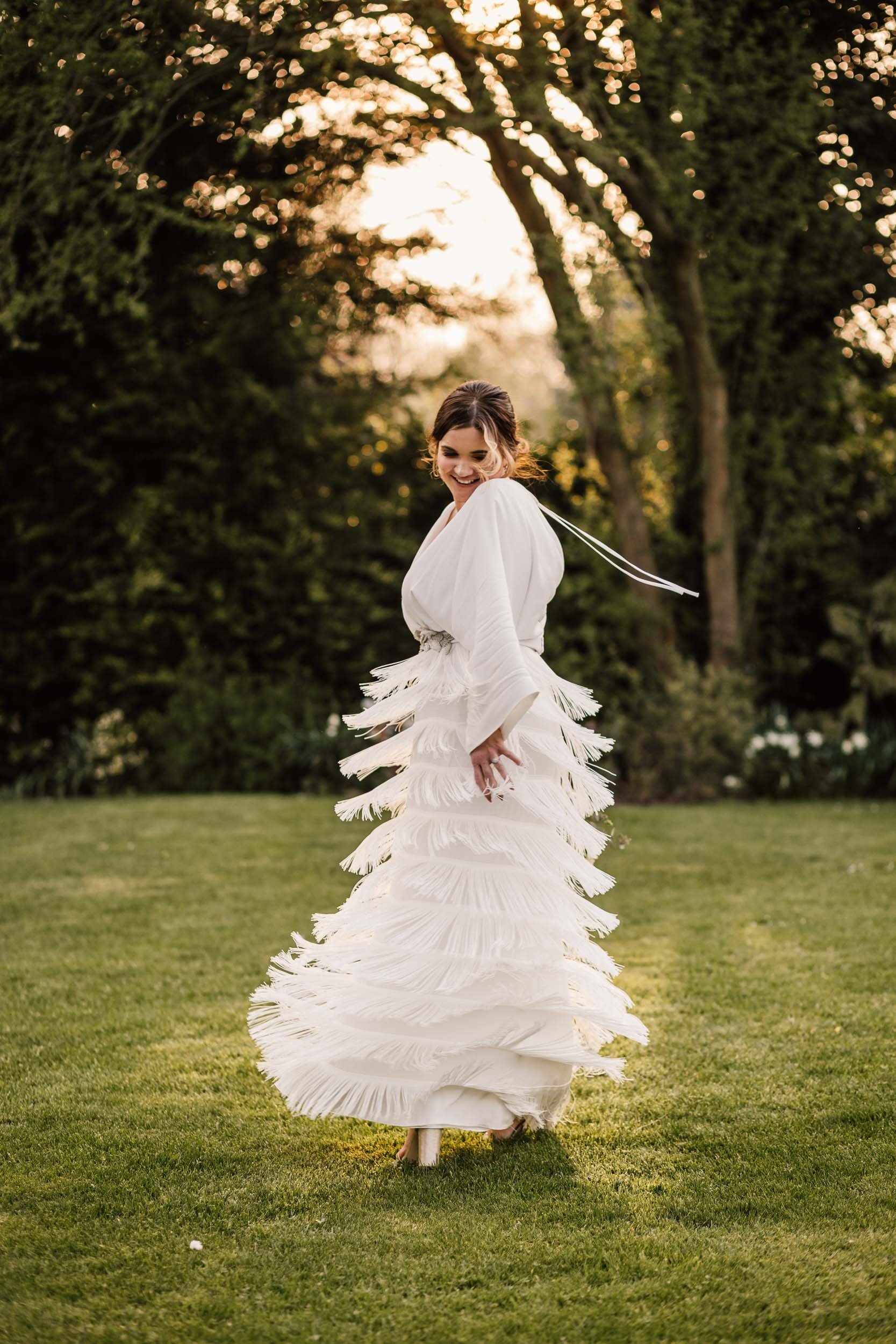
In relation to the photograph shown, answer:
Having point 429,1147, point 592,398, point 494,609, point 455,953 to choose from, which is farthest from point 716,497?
point 429,1147

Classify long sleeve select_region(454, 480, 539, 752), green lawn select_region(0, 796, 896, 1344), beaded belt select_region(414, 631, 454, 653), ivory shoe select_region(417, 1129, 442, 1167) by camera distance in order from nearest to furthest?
→ green lawn select_region(0, 796, 896, 1344)
long sleeve select_region(454, 480, 539, 752)
ivory shoe select_region(417, 1129, 442, 1167)
beaded belt select_region(414, 631, 454, 653)

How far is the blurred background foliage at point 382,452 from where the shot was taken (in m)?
8.84

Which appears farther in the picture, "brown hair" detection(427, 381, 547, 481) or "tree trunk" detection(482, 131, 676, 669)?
"tree trunk" detection(482, 131, 676, 669)

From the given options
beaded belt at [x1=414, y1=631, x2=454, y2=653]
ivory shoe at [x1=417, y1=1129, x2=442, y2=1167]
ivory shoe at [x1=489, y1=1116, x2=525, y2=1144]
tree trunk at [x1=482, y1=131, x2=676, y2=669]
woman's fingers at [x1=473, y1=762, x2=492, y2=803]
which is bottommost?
ivory shoe at [x1=489, y1=1116, x2=525, y2=1144]

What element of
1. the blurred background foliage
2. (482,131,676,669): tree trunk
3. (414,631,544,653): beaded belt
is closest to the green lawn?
(414,631,544,653): beaded belt

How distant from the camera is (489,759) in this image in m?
3.09

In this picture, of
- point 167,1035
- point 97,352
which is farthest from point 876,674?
point 167,1035

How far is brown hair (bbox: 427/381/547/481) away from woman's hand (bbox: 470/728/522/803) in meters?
0.68

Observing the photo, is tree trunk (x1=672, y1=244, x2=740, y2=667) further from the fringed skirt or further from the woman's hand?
the woman's hand

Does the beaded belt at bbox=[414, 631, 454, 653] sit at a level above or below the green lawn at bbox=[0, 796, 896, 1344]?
above

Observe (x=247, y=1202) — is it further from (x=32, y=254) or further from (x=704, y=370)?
(x=704, y=370)

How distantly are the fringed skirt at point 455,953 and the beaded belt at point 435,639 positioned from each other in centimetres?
1

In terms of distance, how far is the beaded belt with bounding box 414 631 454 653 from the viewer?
3.31m

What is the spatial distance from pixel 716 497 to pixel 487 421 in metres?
6.95
